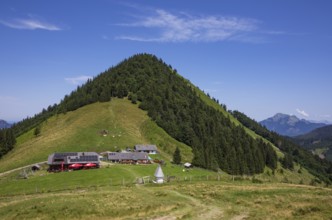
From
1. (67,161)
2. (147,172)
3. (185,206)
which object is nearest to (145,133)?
(67,161)

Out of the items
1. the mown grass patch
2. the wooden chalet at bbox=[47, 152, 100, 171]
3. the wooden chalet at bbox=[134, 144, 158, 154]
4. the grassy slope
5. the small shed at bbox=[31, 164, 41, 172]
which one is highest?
the grassy slope

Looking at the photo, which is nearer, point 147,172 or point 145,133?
point 147,172

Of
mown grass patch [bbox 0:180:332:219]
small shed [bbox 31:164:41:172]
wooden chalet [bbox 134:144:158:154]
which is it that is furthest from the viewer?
wooden chalet [bbox 134:144:158:154]

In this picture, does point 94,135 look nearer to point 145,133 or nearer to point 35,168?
point 145,133

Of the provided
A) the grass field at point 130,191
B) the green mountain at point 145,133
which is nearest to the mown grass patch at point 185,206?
the grass field at point 130,191

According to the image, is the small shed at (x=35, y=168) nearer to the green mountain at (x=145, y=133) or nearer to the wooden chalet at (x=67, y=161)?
the wooden chalet at (x=67, y=161)

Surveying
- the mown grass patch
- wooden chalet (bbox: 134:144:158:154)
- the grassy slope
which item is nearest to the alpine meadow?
the mown grass patch

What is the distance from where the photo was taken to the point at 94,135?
12912cm

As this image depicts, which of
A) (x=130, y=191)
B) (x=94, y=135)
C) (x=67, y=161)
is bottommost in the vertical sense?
(x=130, y=191)

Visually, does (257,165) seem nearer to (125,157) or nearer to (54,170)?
(125,157)

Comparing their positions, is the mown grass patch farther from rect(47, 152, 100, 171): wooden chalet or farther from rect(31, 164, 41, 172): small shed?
rect(31, 164, 41, 172): small shed

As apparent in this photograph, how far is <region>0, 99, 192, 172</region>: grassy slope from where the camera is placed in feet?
384

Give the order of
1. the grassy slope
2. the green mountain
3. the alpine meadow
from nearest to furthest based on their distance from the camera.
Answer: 1. the alpine meadow
2. the grassy slope
3. the green mountain

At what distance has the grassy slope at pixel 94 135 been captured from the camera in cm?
11694
